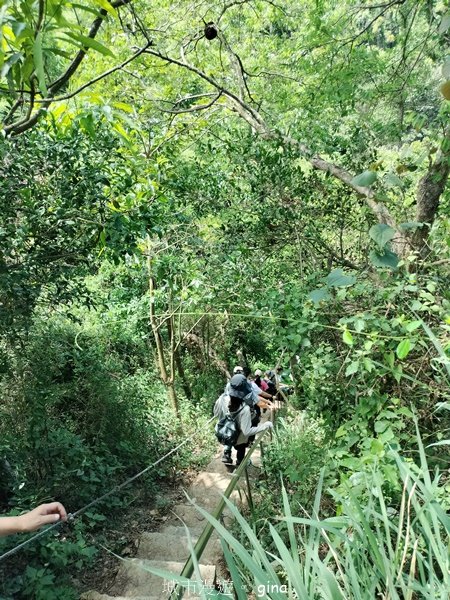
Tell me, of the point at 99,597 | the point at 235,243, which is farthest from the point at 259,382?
the point at 99,597

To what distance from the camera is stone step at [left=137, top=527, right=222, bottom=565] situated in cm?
352

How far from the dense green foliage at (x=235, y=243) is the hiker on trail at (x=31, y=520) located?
70 centimetres

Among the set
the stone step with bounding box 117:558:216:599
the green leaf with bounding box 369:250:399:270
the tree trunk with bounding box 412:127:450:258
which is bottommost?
the stone step with bounding box 117:558:216:599

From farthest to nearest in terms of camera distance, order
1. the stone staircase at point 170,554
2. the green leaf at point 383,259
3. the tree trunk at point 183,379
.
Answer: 1. the tree trunk at point 183,379
2. the stone staircase at point 170,554
3. the green leaf at point 383,259

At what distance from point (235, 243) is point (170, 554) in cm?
267

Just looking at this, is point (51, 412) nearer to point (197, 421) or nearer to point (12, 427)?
point (12, 427)

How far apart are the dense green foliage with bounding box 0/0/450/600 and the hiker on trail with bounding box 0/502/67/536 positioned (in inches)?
27.7

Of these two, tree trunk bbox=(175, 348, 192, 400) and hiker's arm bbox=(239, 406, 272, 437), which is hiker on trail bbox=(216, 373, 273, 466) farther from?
tree trunk bbox=(175, 348, 192, 400)

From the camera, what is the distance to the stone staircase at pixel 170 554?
301 cm

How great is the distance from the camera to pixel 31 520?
1294 mm

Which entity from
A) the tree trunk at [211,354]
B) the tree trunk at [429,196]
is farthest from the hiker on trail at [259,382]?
the tree trunk at [429,196]

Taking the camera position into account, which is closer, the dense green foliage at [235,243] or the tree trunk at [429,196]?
the dense green foliage at [235,243]

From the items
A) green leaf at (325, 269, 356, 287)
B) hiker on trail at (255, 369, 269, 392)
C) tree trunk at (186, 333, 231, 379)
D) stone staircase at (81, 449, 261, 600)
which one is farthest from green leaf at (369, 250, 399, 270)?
tree trunk at (186, 333, 231, 379)

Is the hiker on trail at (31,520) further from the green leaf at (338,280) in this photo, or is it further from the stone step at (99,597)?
the stone step at (99,597)
